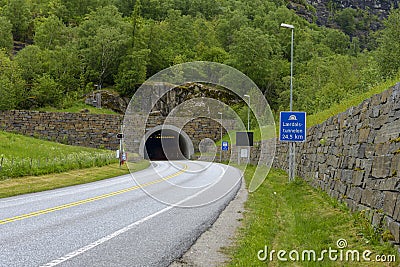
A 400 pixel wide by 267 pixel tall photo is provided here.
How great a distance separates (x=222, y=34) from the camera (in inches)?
4350

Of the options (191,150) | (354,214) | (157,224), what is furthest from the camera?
(191,150)

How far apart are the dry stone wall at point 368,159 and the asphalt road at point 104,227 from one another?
369 cm

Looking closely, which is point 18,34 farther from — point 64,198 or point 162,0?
point 64,198

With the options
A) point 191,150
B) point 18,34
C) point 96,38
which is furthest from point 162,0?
point 191,150

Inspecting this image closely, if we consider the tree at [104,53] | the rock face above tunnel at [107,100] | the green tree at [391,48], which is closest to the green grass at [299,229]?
the green tree at [391,48]

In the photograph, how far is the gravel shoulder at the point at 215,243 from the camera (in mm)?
7871

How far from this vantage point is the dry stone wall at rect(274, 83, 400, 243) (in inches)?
315

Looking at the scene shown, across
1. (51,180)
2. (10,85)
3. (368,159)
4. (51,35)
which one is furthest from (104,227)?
(51,35)

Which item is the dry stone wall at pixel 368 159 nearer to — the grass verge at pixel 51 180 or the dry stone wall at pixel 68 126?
the grass verge at pixel 51 180

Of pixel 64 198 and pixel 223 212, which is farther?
pixel 64 198

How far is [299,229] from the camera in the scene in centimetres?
1066

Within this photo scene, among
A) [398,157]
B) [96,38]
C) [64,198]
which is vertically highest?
[96,38]

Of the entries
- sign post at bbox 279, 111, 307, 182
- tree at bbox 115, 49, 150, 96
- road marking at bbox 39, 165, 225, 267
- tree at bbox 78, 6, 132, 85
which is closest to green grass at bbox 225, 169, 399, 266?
road marking at bbox 39, 165, 225, 267

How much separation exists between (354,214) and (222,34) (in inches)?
4082
